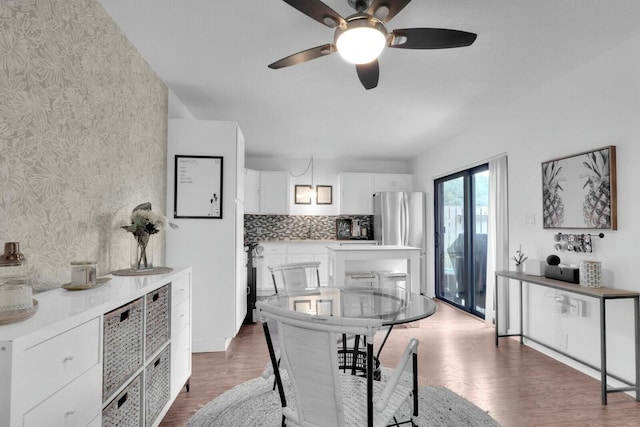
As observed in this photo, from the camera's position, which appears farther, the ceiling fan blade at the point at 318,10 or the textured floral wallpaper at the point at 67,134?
→ the ceiling fan blade at the point at 318,10

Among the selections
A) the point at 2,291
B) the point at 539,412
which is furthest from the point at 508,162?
the point at 2,291

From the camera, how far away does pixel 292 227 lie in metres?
6.70

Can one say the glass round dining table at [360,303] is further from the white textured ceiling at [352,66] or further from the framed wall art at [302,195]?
the framed wall art at [302,195]

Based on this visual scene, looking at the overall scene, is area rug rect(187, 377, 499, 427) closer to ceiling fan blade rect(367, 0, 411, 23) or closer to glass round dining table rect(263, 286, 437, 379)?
glass round dining table rect(263, 286, 437, 379)

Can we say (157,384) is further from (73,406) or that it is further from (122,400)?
(73,406)

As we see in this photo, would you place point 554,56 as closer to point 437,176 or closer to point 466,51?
point 466,51

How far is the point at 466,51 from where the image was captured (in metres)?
2.69

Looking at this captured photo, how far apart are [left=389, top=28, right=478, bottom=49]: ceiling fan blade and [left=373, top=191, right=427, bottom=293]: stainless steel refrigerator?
414 centimetres

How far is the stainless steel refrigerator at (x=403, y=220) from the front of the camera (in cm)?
598

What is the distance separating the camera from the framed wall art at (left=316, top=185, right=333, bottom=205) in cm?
667

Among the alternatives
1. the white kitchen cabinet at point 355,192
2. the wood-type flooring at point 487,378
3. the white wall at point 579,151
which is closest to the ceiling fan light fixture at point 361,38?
the white wall at point 579,151

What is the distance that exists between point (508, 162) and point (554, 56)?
4.60 ft

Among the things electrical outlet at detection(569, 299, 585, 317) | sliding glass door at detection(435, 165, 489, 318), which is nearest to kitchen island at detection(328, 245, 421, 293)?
sliding glass door at detection(435, 165, 489, 318)

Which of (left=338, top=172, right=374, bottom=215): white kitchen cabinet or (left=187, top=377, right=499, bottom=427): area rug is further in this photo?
(left=338, top=172, right=374, bottom=215): white kitchen cabinet
